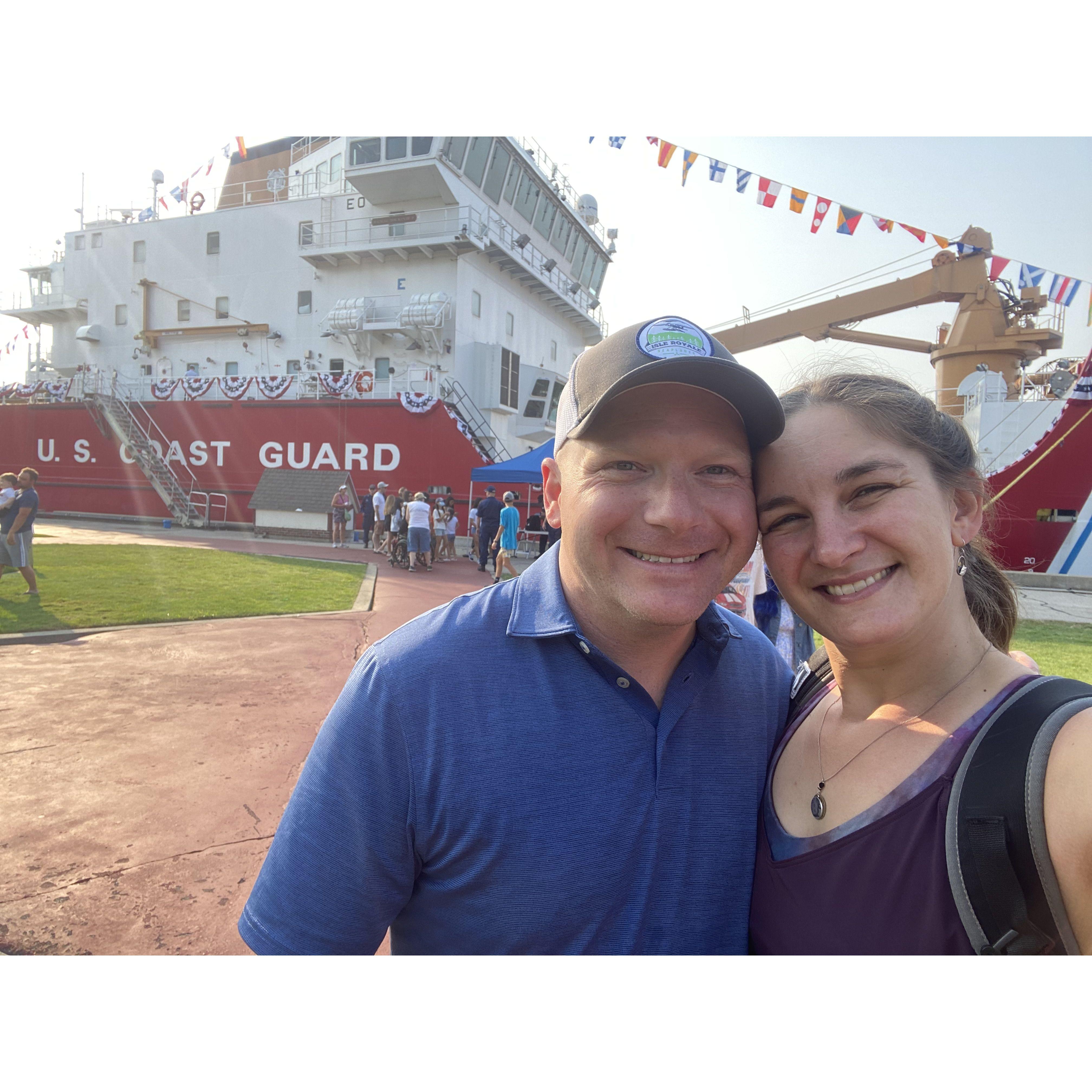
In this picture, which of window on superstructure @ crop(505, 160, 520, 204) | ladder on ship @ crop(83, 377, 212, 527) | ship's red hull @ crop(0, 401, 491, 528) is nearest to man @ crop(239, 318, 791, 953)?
ship's red hull @ crop(0, 401, 491, 528)

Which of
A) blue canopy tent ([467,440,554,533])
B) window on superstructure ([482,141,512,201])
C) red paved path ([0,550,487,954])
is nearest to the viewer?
red paved path ([0,550,487,954])

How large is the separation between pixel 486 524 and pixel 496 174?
42.1 ft

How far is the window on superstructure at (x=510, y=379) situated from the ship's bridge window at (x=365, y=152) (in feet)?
21.3

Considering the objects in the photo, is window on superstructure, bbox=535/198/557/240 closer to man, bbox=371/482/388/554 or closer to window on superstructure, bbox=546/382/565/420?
window on superstructure, bbox=546/382/565/420

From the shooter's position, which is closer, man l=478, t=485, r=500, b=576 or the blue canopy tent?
the blue canopy tent

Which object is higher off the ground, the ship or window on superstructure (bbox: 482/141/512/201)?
window on superstructure (bbox: 482/141/512/201)

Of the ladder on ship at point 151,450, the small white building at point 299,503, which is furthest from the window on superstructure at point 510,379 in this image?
the ladder on ship at point 151,450

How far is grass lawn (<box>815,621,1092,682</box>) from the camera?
641cm

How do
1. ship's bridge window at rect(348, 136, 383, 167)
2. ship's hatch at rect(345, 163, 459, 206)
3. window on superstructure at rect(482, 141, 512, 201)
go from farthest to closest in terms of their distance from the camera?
window on superstructure at rect(482, 141, 512, 201)
ship's bridge window at rect(348, 136, 383, 167)
ship's hatch at rect(345, 163, 459, 206)

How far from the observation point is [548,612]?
1258 millimetres

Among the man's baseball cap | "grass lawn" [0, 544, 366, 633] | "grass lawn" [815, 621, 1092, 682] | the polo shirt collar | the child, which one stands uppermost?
the man's baseball cap

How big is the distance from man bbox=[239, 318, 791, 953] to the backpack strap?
15.5 inches

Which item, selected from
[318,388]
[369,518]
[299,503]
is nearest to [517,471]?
[369,518]

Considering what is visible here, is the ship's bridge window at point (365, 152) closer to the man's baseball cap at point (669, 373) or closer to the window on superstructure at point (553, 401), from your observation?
the window on superstructure at point (553, 401)
